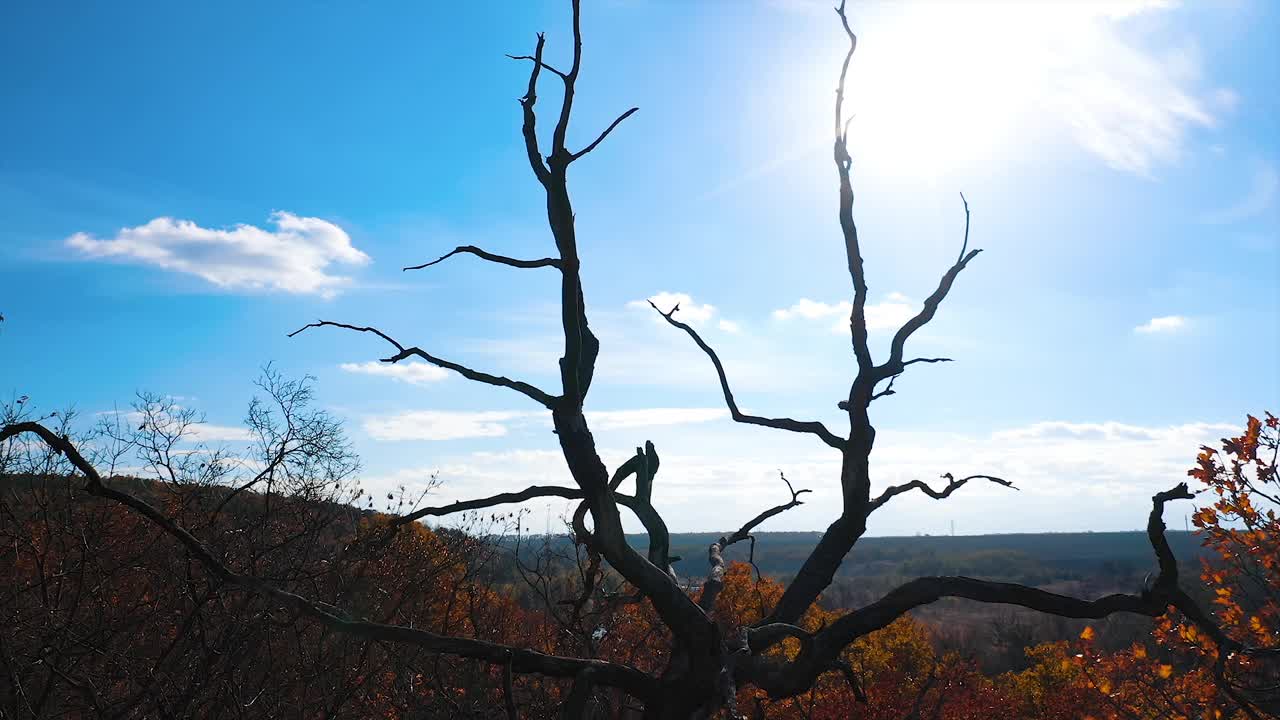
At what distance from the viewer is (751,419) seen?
450 centimetres

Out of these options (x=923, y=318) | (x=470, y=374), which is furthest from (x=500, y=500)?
(x=923, y=318)

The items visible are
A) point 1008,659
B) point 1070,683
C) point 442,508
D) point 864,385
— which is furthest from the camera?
point 1008,659

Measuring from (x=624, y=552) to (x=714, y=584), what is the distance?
136 centimetres

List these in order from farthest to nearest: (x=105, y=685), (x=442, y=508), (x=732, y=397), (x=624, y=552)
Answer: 1. (x=105, y=685)
2. (x=732, y=397)
3. (x=442, y=508)
4. (x=624, y=552)

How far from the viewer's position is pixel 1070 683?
3391 cm

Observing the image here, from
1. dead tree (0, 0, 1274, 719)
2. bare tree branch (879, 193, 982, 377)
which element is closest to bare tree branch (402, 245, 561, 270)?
dead tree (0, 0, 1274, 719)

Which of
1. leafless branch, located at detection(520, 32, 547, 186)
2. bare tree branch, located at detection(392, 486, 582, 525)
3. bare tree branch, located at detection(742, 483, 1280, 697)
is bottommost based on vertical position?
bare tree branch, located at detection(742, 483, 1280, 697)

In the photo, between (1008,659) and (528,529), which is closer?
(528,529)

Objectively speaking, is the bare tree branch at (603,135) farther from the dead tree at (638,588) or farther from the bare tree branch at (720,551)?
the bare tree branch at (720,551)

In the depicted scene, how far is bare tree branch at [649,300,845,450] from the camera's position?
Result: 14.2 ft

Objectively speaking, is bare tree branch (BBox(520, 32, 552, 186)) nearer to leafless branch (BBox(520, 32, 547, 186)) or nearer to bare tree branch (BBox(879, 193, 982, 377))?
leafless branch (BBox(520, 32, 547, 186))

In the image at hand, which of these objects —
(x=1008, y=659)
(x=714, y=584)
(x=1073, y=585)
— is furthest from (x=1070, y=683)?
(x=1073, y=585)

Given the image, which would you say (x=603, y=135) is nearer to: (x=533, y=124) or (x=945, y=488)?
(x=533, y=124)

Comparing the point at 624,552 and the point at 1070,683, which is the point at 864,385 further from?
the point at 1070,683
